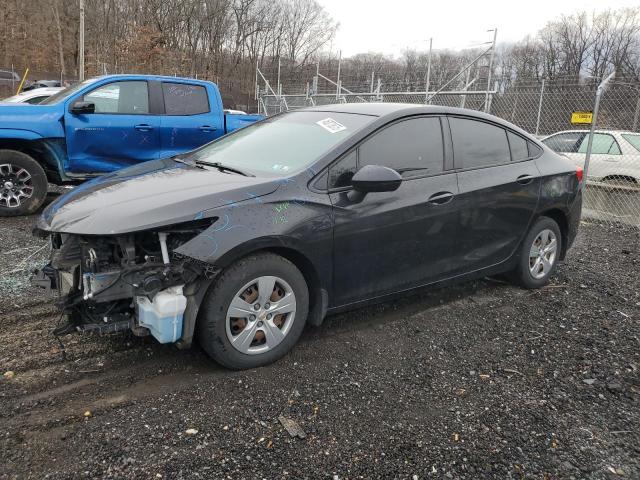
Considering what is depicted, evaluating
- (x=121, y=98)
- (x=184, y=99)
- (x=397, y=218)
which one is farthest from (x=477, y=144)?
(x=121, y=98)

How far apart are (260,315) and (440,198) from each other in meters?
1.61

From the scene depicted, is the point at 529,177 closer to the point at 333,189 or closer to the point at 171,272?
the point at 333,189

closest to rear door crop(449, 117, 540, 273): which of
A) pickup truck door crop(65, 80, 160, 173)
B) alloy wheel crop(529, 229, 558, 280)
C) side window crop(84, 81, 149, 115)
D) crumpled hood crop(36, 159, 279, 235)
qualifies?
alloy wheel crop(529, 229, 558, 280)

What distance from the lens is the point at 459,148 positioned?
13.1 feet

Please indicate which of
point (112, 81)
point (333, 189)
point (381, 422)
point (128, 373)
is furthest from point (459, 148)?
point (112, 81)

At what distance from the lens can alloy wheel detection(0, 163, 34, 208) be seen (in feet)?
20.5

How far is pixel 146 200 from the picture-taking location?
9.46 ft

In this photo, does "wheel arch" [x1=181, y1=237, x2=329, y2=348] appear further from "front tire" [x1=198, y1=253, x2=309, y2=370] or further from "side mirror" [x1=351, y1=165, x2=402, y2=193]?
"side mirror" [x1=351, y1=165, x2=402, y2=193]

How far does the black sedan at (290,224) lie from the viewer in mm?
2754

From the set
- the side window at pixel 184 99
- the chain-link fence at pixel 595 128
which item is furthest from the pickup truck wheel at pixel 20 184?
the chain-link fence at pixel 595 128

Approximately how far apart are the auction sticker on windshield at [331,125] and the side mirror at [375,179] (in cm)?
49

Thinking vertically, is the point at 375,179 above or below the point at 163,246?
above

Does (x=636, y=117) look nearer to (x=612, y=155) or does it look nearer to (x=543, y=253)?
(x=612, y=155)

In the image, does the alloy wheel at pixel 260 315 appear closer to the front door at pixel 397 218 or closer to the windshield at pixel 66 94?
the front door at pixel 397 218
